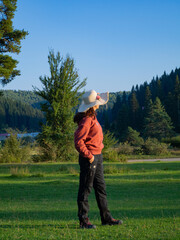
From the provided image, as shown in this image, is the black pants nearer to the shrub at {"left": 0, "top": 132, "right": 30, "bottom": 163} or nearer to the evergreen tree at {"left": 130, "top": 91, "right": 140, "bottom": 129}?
the shrub at {"left": 0, "top": 132, "right": 30, "bottom": 163}

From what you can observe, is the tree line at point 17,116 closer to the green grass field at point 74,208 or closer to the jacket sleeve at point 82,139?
the green grass field at point 74,208

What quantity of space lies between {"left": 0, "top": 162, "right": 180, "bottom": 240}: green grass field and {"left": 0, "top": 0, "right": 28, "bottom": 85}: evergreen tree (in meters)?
6.28

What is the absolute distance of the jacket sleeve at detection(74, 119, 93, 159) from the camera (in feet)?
17.4

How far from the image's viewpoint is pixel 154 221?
5.82m

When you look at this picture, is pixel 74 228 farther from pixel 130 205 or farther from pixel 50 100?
pixel 50 100

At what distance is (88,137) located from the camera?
5508mm

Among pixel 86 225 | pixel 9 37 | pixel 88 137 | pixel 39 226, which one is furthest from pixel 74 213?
pixel 9 37

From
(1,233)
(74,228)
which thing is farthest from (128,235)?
(1,233)

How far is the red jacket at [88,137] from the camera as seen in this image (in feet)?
17.5

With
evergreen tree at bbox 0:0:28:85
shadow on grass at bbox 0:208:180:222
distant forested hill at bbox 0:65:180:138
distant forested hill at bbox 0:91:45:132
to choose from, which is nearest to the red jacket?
shadow on grass at bbox 0:208:180:222

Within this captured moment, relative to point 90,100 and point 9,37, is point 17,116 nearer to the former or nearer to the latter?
point 9,37

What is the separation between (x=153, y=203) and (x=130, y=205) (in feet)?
2.50

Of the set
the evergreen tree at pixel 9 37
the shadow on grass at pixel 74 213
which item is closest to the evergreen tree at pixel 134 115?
the evergreen tree at pixel 9 37

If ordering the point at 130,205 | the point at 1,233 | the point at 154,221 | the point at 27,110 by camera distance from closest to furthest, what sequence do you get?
the point at 1,233 → the point at 154,221 → the point at 130,205 → the point at 27,110
